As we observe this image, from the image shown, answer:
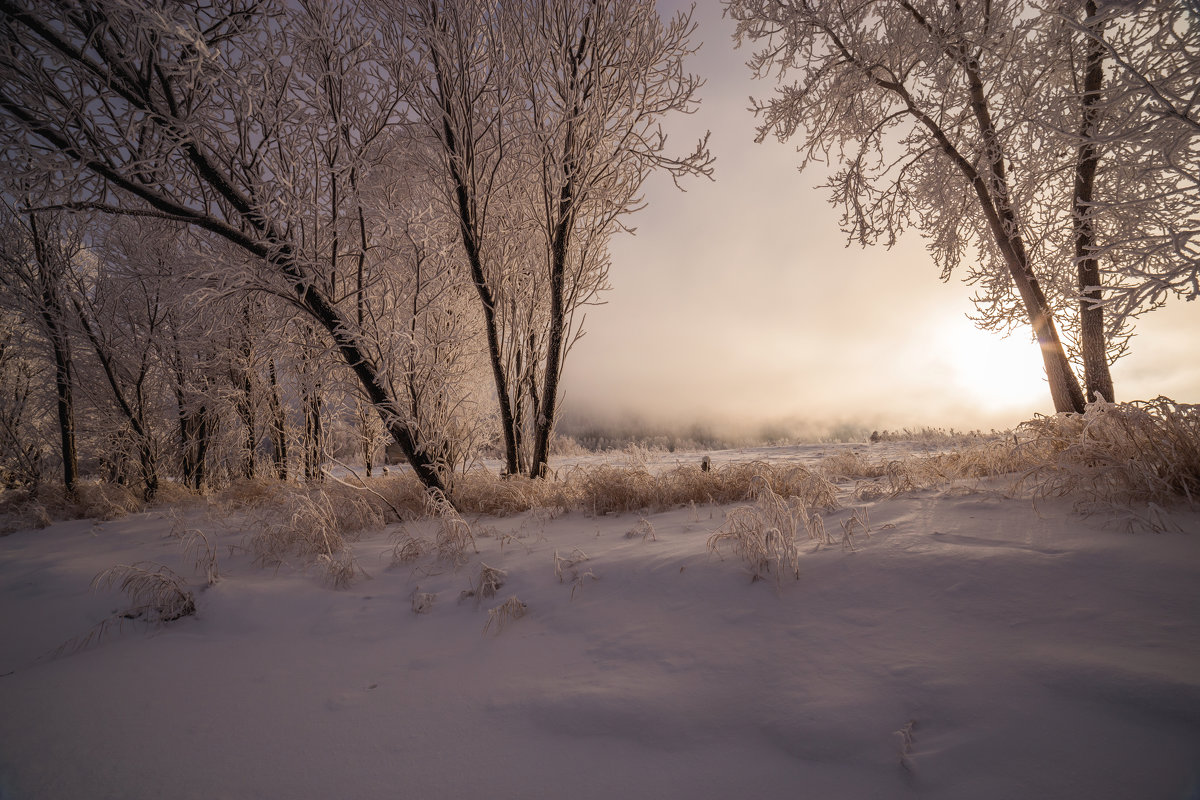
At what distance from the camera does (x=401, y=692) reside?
1580 mm

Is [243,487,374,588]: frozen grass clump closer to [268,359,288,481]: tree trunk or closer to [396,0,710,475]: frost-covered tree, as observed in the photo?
[396,0,710,475]: frost-covered tree

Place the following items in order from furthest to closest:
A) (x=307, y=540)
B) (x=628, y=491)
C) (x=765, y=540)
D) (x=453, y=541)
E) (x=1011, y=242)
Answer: (x=1011, y=242) < (x=628, y=491) < (x=307, y=540) < (x=453, y=541) < (x=765, y=540)

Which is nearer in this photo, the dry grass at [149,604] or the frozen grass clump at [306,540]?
the dry grass at [149,604]

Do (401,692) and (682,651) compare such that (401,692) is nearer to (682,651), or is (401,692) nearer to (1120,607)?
(682,651)

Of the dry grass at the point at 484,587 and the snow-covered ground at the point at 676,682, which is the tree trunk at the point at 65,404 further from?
the dry grass at the point at 484,587

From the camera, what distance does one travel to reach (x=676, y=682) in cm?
146

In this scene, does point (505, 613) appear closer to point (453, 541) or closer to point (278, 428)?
point (453, 541)

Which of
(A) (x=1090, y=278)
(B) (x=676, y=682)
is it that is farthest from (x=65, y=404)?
(A) (x=1090, y=278)

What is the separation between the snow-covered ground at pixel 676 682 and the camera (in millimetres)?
1113

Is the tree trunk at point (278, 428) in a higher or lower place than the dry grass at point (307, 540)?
higher

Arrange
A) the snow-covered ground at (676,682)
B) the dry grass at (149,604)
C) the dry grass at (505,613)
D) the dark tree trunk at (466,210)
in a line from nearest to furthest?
the snow-covered ground at (676,682) < the dry grass at (505,613) < the dry grass at (149,604) < the dark tree trunk at (466,210)

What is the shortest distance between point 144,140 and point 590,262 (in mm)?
3818

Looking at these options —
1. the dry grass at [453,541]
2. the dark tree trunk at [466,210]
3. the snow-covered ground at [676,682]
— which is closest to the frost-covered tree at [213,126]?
the dark tree trunk at [466,210]

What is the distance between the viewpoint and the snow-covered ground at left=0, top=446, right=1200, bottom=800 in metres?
1.11
